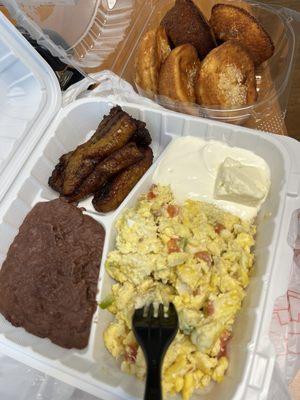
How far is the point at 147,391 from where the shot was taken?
0.98m

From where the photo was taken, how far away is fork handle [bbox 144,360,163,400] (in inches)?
38.4

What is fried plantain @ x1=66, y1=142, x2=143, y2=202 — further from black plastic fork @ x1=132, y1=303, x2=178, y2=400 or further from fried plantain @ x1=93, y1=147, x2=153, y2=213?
black plastic fork @ x1=132, y1=303, x2=178, y2=400

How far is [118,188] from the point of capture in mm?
1564

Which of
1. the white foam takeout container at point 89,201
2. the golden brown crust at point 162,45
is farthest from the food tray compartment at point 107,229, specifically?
the golden brown crust at point 162,45

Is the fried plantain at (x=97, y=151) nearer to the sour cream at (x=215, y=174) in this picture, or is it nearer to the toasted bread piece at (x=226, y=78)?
the sour cream at (x=215, y=174)

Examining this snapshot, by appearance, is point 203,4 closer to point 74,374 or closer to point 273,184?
point 273,184

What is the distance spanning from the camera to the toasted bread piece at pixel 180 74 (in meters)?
1.66

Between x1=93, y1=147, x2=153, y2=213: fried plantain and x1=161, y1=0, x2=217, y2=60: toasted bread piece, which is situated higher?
x1=161, y1=0, x2=217, y2=60: toasted bread piece

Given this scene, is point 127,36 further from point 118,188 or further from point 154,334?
point 154,334

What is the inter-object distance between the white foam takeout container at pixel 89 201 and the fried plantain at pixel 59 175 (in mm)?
43

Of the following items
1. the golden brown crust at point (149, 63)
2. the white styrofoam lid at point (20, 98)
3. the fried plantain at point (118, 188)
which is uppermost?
the white styrofoam lid at point (20, 98)

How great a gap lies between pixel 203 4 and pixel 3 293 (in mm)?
1672

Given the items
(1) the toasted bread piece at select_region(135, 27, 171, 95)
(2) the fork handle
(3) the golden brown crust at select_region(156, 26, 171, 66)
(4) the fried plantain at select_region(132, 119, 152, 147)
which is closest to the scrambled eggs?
(2) the fork handle

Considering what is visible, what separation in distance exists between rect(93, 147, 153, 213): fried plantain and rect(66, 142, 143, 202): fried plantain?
0.02m
